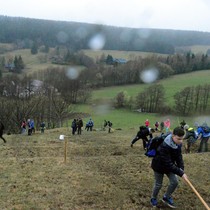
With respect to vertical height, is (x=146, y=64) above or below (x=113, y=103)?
above

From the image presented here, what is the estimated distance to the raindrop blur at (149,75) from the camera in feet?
350

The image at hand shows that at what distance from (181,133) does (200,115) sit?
75.8 m

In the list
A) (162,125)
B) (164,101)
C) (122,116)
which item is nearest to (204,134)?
(162,125)

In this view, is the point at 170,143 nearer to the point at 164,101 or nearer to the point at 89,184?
the point at 89,184

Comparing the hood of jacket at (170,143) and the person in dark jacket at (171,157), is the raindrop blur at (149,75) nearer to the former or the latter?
the person in dark jacket at (171,157)

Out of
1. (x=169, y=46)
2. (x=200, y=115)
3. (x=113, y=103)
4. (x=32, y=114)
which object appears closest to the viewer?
(x=32, y=114)

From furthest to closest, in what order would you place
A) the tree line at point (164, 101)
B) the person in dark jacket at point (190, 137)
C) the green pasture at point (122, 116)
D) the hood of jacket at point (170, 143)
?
the tree line at point (164, 101)
the green pasture at point (122, 116)
the person in dark jacket at point (190, 137)
the hood of jacket at point (170, 143)

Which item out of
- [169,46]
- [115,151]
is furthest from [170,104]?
[169,46]

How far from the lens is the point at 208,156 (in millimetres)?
14797

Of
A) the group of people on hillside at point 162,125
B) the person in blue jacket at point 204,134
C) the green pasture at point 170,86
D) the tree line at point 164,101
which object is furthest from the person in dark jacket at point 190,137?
the green pasture at point 170,86

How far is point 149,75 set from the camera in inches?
4377

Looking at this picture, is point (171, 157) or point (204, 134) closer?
point (171, 157)

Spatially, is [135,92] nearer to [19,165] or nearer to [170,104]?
[170,104]

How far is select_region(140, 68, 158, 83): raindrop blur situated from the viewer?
107 metres
